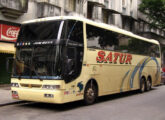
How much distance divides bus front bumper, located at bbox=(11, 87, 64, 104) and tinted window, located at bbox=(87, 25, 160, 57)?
8.79 ft

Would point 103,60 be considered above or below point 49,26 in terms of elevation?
below

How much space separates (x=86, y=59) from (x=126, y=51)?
4.23 meters

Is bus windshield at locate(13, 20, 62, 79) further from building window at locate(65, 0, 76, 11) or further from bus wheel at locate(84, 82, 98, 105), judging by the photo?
building window at locate(65, 0, 76, 11)

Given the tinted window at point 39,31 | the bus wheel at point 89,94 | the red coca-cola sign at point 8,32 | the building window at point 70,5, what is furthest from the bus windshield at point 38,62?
the building window at point 70,5

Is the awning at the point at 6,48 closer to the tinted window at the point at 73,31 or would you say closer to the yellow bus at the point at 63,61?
the yellow bus at the point at 63,61

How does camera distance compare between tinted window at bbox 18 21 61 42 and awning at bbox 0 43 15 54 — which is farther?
awning at bbox 0 43 15 54

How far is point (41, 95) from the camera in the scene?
9.02 metres

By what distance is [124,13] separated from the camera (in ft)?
108

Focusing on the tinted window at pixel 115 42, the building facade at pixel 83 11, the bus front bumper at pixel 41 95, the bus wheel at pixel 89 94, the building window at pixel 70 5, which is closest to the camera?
the bus front bumper at pixel 41 95

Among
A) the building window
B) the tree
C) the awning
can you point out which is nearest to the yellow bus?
the awning

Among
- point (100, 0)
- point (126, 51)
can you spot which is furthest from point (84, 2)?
point (126, 51)

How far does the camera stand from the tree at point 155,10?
31000 millimetres

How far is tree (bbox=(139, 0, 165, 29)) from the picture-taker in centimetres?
3100

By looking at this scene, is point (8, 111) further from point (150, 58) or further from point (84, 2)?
point (84, 2)
